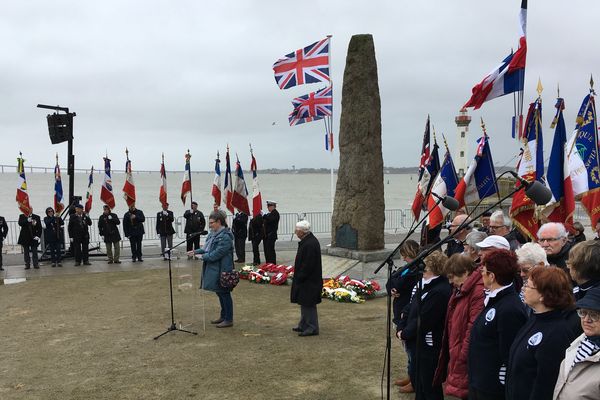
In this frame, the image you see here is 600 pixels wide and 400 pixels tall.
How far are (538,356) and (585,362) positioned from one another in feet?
1.05

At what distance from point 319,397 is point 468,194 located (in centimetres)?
401

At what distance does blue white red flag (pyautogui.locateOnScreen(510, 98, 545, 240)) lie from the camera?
254 inches

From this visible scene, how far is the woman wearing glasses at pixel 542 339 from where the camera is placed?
2549 millimetres

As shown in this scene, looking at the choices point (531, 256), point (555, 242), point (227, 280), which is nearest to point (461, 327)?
point (531, 256)

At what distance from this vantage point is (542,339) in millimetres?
2607

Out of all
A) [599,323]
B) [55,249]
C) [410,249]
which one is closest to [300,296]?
[410,249]

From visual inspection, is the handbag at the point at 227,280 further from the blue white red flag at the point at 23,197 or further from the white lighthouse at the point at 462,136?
the white lighthouse at the point at 462,136

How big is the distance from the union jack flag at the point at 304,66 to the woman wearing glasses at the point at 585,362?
38.4 ft

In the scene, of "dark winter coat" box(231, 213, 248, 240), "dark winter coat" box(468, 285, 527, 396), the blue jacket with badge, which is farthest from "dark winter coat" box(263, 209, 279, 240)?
"dark winter coat" box(468, 285, 527, 396)

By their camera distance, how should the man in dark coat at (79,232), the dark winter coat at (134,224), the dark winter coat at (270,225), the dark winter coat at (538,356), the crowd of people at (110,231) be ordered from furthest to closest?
the dark winter coat at (134,224) → the man in dark coat at (79,232) → the crowd of people at (110,231) → the dark winter coat at (270,225) → the dark winter coat at (538,356)

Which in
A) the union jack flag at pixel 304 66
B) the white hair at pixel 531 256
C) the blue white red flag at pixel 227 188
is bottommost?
the white hair at pixel 531 256

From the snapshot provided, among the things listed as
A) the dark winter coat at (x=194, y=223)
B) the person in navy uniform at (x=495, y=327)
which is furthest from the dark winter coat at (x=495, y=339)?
the dark winter coat at (x=194, y=223)

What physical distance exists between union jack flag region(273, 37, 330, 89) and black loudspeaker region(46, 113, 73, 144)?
259 inches

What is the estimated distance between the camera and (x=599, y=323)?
2277mm
